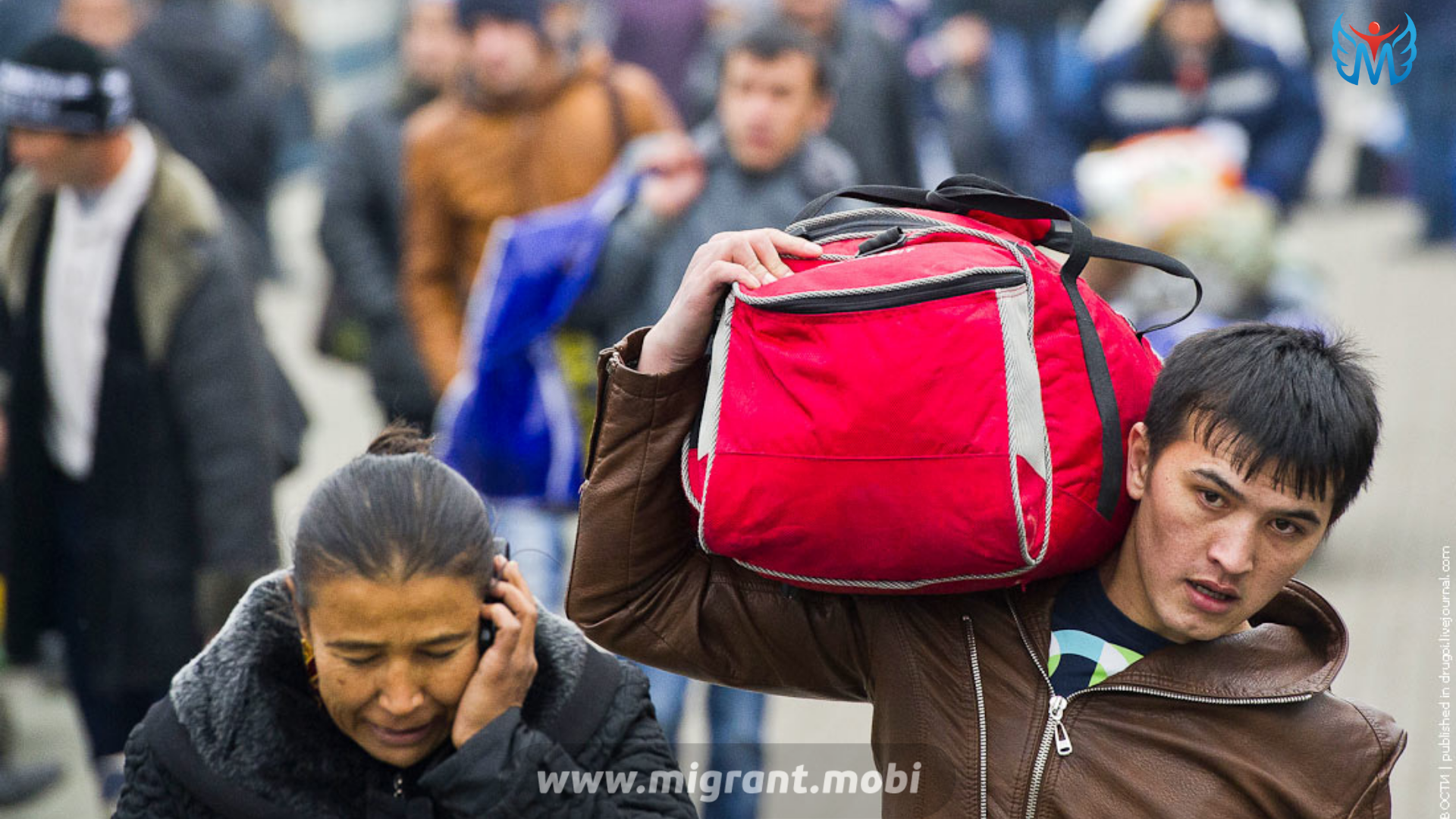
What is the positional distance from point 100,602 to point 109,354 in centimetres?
68

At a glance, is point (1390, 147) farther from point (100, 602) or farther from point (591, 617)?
point (591, 617)

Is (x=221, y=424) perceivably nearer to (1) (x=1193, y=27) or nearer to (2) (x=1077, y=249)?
(2) (x=1077, y=249)

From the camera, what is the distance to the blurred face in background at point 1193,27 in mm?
8117

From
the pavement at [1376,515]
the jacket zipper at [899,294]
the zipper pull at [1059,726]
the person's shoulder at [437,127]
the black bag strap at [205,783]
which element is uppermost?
the jacket zipper at [899,294]

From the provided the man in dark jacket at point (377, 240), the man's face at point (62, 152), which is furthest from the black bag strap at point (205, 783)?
the man in dark jacket at point (377, 240)

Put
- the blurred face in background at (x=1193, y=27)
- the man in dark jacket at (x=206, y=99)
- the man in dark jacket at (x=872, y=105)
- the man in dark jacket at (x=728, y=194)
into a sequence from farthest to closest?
the man in dark jacket at (x=206, y=99), the blurred face in background at (x=1193, y=27), the man in dark jacket at (x=872, y=105), the man in dark jacket at (x=728, y=194)

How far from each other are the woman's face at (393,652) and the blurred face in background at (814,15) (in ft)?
20.8

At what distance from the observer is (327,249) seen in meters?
7.41

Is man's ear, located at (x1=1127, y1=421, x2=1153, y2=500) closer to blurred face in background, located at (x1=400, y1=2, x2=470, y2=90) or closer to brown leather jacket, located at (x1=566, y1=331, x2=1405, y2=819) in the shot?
brown leather jacket, located at (x1=566, y1=331, x2=1405, y2=819)

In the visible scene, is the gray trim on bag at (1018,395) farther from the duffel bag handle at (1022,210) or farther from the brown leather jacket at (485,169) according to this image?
the brown leather jacket at (485,169)

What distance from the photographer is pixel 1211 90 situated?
8.15 meters

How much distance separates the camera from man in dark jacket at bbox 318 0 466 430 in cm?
703

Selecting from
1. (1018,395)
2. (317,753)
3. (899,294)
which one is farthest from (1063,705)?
(317,753)

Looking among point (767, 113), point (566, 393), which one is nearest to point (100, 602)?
point (566, 393)
